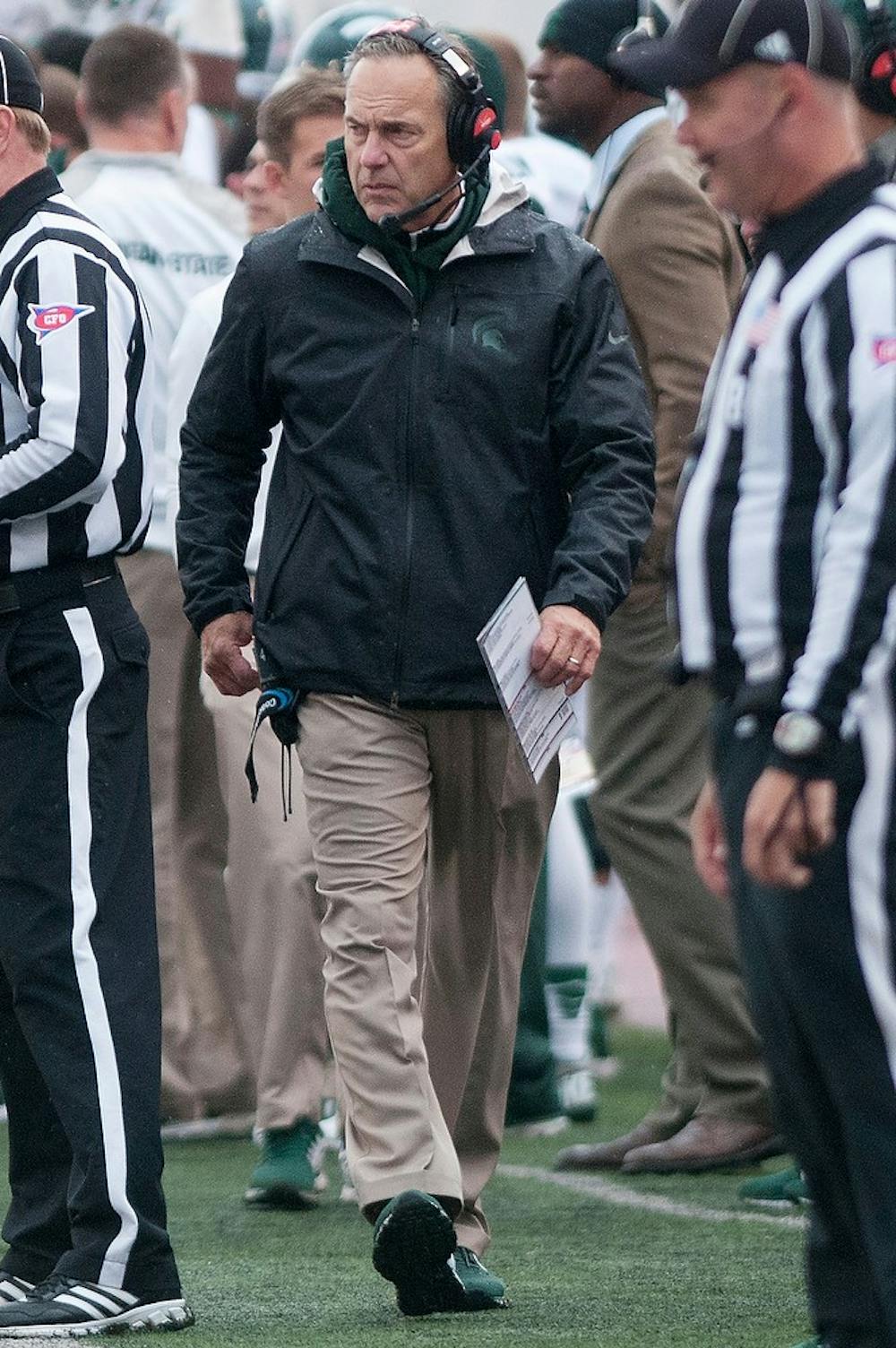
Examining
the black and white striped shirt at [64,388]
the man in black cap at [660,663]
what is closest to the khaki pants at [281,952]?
the man in black cap at [660,663]

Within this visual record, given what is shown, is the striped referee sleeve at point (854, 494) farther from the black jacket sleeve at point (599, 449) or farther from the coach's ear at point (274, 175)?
the coach's ear at point (274, 175)

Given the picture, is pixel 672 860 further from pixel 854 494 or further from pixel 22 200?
pixel 854 494

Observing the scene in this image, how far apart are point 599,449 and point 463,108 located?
666 millimetres

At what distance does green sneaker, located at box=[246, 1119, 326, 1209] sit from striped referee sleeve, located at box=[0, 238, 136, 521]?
2.00m

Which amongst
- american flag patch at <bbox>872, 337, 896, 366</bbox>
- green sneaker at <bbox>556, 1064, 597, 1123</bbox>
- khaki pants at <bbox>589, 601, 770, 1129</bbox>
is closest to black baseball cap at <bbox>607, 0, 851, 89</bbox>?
american flag patch at <bbox>872, 337, 896, 366</bbox>

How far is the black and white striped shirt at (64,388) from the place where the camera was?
16.0ft

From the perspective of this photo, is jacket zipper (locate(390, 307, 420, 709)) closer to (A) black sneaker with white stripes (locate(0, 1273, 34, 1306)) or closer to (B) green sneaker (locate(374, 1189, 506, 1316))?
(B) green sneaker (locate(374, 1189, 506, 1316))

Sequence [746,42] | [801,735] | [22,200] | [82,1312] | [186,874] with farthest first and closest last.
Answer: [186,874], [22,200], [82,1312], [746,42], [801,735]

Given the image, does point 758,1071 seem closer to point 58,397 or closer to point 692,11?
point 58,397

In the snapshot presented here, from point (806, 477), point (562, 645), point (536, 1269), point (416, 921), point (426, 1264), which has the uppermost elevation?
point (806, 477)

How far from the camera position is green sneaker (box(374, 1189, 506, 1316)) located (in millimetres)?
4816

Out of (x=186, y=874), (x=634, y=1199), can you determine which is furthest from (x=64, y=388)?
(x=186, y=874)

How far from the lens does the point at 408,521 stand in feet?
17.0

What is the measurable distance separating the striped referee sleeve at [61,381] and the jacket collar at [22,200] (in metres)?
0.08
